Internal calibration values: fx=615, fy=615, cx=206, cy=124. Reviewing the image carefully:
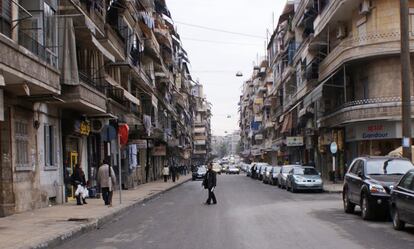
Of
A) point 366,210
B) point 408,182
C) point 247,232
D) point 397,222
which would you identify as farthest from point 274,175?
point 408,182

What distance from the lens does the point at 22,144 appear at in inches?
806

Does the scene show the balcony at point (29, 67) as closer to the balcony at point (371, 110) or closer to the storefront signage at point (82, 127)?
the storefront signage at point (82, 127)

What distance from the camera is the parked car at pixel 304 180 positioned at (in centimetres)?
3356

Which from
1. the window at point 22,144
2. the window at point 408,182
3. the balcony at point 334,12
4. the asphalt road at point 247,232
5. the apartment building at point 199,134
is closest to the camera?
the asphalt road at point 247,232

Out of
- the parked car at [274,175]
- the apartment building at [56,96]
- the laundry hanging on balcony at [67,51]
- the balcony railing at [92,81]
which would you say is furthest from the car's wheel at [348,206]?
the parked car at [274,175]

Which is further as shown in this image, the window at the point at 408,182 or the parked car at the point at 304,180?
the parked car at the point at 304,180

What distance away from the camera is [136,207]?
80.8 ft

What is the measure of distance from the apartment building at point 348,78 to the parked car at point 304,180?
16.0 ft

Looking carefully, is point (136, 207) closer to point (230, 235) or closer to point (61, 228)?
point (61, 228)

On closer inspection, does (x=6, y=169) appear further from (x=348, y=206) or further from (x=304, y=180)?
(x=304, y=180)

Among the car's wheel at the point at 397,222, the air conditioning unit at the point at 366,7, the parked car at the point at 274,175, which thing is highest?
the air conditioning unit at the point at 366,7

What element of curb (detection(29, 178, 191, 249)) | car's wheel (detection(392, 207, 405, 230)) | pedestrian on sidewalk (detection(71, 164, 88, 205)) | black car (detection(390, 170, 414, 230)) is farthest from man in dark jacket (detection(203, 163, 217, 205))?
car's wheel (detection(392, 207, 405, 230))

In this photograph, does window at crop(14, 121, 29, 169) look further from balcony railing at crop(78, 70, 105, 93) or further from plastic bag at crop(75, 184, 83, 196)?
balcony railing at crop(78, 70, 105, 93)

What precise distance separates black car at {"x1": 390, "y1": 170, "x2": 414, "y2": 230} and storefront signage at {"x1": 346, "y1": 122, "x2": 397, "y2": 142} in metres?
22.4
